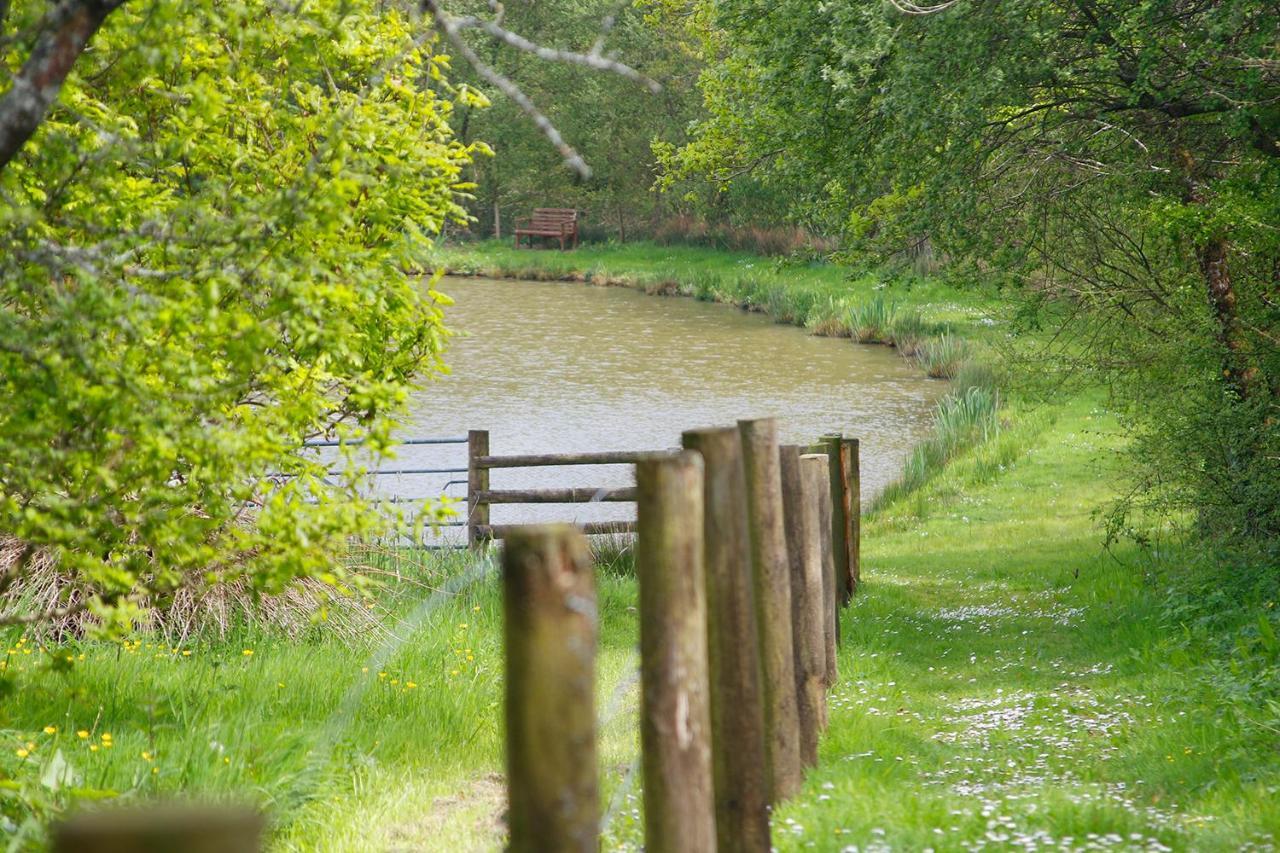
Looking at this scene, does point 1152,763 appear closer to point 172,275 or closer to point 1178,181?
point 172,275

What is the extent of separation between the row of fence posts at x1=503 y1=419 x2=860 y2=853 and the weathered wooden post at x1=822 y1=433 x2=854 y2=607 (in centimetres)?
632

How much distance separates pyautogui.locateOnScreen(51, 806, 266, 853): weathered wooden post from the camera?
1524 millimetres

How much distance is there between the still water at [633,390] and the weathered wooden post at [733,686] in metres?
10.6

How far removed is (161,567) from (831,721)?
384cm

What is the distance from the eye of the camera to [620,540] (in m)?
13.8

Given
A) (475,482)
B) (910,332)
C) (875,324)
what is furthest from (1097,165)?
(875,324)

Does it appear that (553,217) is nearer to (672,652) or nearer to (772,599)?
(772,599)

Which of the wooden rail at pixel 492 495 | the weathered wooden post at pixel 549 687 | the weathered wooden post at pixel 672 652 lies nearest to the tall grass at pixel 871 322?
the wooden rail at pixel 492 495

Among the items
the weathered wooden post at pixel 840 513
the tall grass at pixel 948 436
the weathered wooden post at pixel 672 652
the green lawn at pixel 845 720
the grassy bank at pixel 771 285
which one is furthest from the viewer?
the grassy bank at pixel 771 285

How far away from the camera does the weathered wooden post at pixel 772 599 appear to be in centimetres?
514

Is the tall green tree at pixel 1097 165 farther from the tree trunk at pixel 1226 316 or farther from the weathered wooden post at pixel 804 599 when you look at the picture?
the weathered wooden post at pixel 804 599

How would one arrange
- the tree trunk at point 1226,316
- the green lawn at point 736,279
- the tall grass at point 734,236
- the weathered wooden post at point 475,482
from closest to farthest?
1. the tree trunk at point 1226,316
2. the weathered wooden post at point 475,482
3. the green lawn at point 736,279
4. the tall grass at point 734,236

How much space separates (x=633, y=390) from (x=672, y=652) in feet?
76.2

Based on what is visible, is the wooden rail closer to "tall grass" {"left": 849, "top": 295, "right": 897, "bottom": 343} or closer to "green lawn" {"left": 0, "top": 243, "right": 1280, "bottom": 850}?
"green lawn" {"left": 0, "top": 243, "right": 1280, "bottom": 850}
